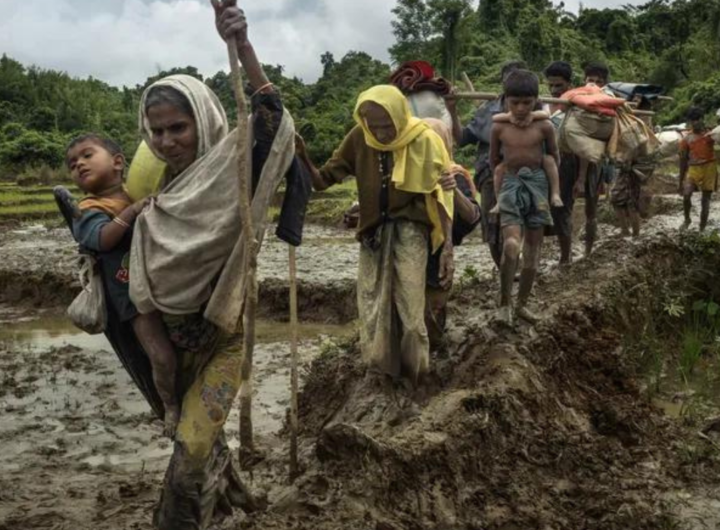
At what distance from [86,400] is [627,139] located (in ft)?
16.4

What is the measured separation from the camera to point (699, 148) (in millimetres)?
11180

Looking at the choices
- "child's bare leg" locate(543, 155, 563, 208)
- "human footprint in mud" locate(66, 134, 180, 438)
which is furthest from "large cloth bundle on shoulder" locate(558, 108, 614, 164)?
"human footprint in mud" locate(66, 134, 180, 438)

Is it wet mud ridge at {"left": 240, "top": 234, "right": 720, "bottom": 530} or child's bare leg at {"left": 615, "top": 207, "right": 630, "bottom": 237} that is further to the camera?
child's bare leg at {"left": 615, "top": 207, "right": 630, "bottom": 237}

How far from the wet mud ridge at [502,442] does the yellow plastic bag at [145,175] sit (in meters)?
1.31

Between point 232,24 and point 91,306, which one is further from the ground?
point 232,24

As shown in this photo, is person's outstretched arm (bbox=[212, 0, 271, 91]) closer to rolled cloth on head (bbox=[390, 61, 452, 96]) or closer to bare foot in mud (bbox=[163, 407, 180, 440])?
bare foot in mud (bbox=[163, 407, 180, 440])

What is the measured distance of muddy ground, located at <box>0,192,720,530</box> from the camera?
11.9ft

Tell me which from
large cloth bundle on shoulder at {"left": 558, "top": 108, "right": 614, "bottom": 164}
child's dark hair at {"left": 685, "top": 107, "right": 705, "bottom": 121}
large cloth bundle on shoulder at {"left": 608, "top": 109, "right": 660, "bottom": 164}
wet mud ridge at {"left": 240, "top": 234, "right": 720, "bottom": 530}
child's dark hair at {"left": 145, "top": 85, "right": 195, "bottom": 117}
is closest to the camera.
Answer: child's dark hair at {"left": 145, "top": 85, "right": 195, "bottom": 117}

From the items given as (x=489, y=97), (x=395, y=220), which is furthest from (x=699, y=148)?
(x=395, y=220)

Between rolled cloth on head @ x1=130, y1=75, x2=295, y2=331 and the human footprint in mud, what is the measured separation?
0.10m

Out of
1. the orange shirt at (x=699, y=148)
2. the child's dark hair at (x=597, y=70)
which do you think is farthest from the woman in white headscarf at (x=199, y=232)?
the orange shirt at (x=699, y=148)

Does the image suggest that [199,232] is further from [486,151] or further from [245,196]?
[486,151]

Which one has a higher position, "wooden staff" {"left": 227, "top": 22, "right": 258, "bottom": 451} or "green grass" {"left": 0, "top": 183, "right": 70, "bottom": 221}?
"wooden staff" {"left": 227, "top": 22, "right": 258, "bottom": 451}

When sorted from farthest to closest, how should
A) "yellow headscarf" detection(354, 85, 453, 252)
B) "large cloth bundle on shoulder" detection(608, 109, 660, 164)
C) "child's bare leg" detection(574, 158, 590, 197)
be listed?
"child's bare leg" detection(574, 158, 590, 197)
"large cloth bundle on shoulder" detection(608, 109, 660, 164)
"yellow headscarf" detection(354, 85, 453, 252)
